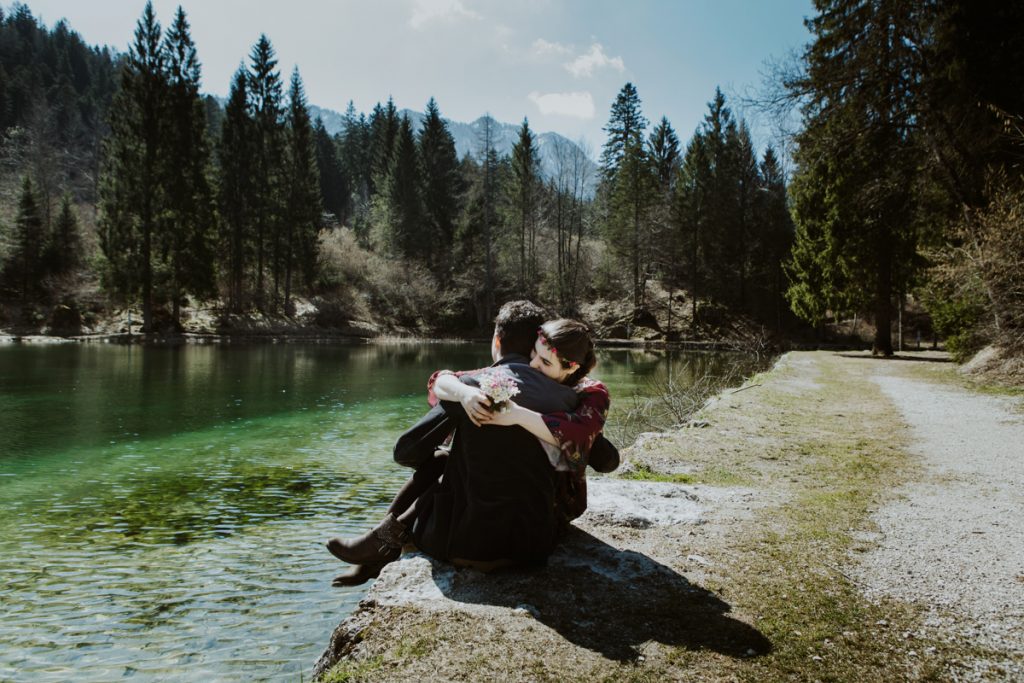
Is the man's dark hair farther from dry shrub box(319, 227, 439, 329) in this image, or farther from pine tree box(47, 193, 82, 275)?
pine tree box(47, 193, 82, 275)

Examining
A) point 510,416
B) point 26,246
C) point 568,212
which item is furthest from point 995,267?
point 26,246

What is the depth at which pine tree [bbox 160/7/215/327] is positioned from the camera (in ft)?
124

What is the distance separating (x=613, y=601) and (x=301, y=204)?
48647 millimetres

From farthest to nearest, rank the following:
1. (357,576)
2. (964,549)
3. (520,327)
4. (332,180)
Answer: (332,180) < (357,576) < (964,549) < (520,327)

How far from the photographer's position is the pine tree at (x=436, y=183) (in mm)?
55438

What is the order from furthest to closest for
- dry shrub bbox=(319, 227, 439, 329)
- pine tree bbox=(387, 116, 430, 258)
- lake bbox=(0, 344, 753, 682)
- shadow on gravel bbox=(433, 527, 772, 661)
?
pine tree bbox=(387, 116, 430, 258) → dry shrub bbox=(319, 227, 439, 329) → lake bbox=(0, 344, 753, 682) → shadow on gravel bbox=(433, 527, 772, 661)

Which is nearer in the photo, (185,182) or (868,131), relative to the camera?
(868,131)

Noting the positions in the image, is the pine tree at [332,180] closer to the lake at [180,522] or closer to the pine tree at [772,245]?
the pine tree at [772,245]

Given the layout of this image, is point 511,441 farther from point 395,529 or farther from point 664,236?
point 664,236

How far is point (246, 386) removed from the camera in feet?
56.8

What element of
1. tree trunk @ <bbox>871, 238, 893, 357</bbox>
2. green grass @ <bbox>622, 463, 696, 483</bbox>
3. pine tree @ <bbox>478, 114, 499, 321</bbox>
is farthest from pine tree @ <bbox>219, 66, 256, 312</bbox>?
green grass @ <bbox>622, 463, 696, 483</bbox>

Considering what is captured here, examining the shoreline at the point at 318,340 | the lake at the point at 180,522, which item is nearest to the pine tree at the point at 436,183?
the shoreline at the point at 318,340

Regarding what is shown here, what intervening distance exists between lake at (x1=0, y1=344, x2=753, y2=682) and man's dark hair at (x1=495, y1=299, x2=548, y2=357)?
82.4 inches

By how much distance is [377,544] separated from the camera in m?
3.47
